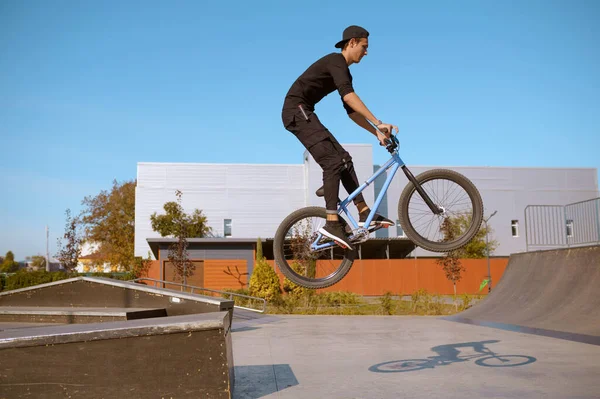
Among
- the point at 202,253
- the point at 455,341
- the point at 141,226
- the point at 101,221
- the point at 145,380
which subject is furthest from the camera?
the point at 101,221

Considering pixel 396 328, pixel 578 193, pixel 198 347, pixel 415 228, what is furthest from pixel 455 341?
pixel 578 193

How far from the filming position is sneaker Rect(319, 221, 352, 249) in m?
5.03

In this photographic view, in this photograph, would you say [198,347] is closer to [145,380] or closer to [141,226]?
[145,380]

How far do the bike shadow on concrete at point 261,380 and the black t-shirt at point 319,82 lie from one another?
9.74ft

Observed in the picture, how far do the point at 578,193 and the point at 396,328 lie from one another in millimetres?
46539

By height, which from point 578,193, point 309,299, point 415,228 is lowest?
point 309,299

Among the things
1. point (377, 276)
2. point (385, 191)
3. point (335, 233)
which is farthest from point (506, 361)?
point (377, 276)

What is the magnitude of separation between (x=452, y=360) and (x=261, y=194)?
132 ft

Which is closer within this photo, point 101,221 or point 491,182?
point 491,182

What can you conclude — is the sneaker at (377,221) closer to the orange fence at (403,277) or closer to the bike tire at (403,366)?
the bike tire at (403,366)

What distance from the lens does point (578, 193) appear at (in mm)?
51000

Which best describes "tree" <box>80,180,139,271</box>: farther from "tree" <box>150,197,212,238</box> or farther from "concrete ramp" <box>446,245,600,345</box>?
"concrete ramp" <box>446,245,600,345</box>

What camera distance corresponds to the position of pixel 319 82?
508 cm

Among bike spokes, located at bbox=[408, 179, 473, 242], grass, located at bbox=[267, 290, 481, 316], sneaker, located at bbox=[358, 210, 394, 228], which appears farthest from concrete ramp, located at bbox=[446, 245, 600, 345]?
sneaker, located at bbox=[358, 210, 394, 228]
